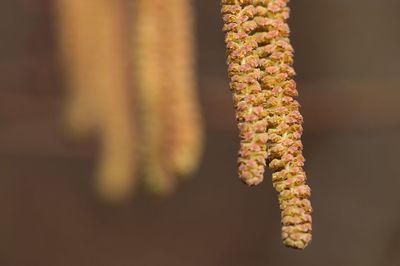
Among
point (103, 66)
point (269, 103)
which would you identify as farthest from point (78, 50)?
point (269, 103)

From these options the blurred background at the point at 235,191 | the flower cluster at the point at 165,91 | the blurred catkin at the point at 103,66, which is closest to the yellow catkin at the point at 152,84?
the flower cluster at the point at 165,91

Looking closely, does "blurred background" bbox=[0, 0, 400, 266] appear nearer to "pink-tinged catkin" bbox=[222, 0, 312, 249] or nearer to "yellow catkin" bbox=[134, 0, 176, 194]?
"yellow catkin" bbox=[134, 0, 176, 194]

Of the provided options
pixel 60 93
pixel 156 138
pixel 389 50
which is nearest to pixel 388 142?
pixel 389 50

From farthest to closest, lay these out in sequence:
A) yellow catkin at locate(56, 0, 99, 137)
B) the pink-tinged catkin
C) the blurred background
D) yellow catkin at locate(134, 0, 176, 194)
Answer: the blurred background
yellow catkin at locate(56, 0, 99, 137)
yellow catkin at locate(134, 0, 176, 194)
the pink-tinged catkin

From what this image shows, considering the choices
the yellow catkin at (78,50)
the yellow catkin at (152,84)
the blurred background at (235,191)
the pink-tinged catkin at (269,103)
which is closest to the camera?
the pink-tinged catkin at (269,103)

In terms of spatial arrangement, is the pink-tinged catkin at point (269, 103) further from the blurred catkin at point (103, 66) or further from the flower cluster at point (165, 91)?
the blurred catkin at point (103, 66)

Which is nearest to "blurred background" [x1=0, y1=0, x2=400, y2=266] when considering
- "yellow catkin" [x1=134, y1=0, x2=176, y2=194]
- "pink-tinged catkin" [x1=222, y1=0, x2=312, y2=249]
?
"yellow catkin" [x1=134, y1=0, x2=176, y2=194]

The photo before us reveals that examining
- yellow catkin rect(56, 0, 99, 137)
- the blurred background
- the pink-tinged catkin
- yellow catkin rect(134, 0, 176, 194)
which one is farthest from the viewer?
the blurred background
